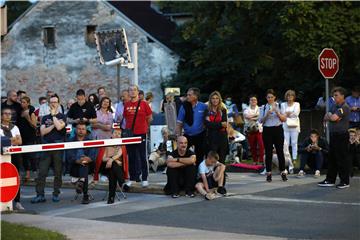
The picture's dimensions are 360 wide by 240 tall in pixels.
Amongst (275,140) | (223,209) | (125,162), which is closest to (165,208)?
(223,209)

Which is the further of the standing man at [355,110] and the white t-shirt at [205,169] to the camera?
the standing man at [355,110]

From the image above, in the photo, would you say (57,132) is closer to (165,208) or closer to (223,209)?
(165,208)

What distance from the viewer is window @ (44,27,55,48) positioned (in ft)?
137

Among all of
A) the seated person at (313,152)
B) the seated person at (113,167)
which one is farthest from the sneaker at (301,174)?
the seated person at (113,167)

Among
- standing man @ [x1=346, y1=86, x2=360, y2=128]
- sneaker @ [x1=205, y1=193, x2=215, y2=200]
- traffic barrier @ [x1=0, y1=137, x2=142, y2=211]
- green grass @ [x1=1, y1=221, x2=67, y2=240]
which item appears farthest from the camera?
standing man @ [x1=346, y1=86, x2=360, y2=128]

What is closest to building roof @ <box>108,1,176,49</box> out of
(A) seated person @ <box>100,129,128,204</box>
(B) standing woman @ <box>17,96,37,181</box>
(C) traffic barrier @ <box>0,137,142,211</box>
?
(B) standing woman @ <box>17,96,37,181</box>

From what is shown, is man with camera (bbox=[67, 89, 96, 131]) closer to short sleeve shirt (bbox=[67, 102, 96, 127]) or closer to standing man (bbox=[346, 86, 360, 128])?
short sleeve shirt (bbox=[67, 102, 96, 127])

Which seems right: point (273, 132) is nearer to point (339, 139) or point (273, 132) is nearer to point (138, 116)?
point (339, 139)

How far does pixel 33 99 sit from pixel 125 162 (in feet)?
98.7

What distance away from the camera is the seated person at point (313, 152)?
15.2 meters

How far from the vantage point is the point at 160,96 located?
39031 millimetres

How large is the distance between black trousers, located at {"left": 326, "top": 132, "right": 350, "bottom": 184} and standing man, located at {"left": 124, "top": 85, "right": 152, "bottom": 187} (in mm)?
3502

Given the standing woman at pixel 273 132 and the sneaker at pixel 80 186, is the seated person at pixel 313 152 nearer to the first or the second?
the standing woman at pixel 273 132

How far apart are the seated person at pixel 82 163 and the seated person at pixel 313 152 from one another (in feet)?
15.9
